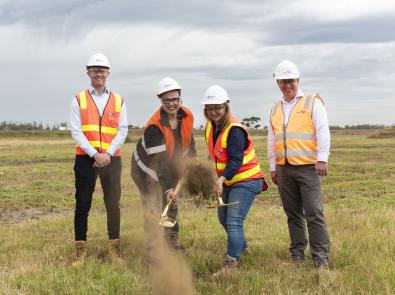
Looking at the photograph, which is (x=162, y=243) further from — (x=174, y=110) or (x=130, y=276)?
(x=174, y=110)

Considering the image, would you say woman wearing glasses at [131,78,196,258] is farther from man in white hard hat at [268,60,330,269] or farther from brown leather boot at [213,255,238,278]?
man in white hard hat at [268,60,330,269]

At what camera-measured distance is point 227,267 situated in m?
5.73

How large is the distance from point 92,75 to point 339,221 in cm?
461

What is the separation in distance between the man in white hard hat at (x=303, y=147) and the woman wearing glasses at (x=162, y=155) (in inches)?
46.0

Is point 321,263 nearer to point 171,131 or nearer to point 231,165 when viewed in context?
point 231,165

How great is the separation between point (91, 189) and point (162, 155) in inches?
44.2

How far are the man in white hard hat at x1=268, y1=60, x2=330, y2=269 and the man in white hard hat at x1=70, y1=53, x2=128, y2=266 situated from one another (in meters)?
2.08

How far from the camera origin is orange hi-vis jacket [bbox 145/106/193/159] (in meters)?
5.90

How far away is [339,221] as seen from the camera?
801 cm

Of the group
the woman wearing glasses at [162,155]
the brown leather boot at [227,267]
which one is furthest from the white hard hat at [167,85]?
the brown leather boot at [227,267]

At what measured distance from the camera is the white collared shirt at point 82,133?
6.14m

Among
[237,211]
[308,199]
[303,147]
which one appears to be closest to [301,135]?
[303,147]

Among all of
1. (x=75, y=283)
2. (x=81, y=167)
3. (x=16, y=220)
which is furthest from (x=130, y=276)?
(x=16, y=220)

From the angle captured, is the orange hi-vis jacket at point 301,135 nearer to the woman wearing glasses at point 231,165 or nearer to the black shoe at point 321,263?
the woman wearing glasses at point 231,165
